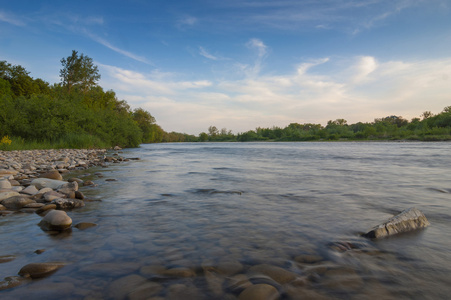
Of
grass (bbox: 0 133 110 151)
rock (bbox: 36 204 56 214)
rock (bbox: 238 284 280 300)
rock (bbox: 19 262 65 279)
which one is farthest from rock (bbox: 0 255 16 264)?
grass (bbox: 0 133 110 151)

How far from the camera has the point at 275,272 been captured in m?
2.12

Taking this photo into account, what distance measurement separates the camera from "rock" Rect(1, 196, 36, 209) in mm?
4156

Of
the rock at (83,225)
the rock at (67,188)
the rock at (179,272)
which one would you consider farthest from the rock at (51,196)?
the rock at (179,272)

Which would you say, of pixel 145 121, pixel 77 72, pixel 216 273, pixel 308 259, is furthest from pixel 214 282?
pixel 145 121

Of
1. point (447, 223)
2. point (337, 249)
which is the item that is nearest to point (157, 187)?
point (337, 249)

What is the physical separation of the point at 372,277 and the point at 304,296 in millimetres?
715

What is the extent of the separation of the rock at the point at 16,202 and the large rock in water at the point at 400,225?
5.37 metres

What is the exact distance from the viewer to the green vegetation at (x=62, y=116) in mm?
19562

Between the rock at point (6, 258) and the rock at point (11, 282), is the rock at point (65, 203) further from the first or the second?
the rock at point (11, 282)

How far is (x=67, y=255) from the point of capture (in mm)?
2471

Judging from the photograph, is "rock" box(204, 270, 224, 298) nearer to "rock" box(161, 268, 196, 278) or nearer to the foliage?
"rock" box(161, 268, 196, 278)

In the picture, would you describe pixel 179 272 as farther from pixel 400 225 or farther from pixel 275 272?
pixel 400 225

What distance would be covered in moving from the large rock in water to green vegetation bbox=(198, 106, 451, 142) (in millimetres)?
56900

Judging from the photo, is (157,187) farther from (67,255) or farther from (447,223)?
(447,223)
